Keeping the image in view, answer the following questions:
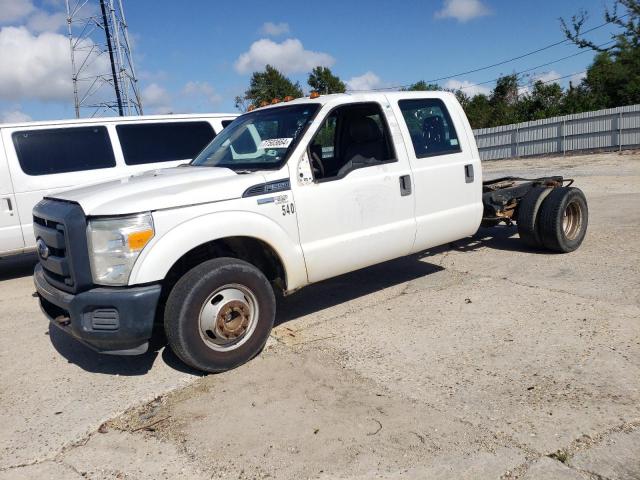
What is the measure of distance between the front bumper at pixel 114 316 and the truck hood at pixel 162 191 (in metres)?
0.55

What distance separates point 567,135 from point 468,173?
21834 millimetres

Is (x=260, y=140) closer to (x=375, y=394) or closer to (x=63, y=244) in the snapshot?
(x=63, y=244)

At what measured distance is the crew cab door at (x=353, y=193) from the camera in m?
4.52

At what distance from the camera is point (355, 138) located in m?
5.28

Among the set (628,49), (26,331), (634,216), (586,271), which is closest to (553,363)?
(586,271)

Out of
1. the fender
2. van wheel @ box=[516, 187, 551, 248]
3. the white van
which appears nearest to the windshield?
the fender

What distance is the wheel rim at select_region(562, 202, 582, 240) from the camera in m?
6.96

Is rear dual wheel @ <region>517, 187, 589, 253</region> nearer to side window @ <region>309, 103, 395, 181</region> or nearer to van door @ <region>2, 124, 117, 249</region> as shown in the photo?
side window @ <region>309, 103, 395, 181</region>

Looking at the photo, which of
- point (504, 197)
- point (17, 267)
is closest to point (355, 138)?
point (504, 197)

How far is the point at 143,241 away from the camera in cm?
367

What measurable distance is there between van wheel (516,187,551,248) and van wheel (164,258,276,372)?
13.1 ft

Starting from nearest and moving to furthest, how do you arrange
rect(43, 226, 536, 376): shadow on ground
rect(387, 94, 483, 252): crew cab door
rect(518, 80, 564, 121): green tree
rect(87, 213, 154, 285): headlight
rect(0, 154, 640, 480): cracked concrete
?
rect(0, 154, 640, 480): cracked concrete
rect(87, 213, 154, 285): headlight
rect(43, 226, 536, 376): shadow on ground
rect(387, 94, 483, 252): crew cab door
rect(518, 80, 564, 121): green tree

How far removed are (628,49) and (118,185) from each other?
1360 inches

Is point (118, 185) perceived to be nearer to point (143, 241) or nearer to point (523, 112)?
point (143, 241)
